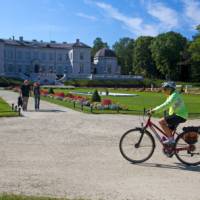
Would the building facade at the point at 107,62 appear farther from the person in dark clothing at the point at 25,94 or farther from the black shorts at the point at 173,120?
the black shorts at the point at 173,120

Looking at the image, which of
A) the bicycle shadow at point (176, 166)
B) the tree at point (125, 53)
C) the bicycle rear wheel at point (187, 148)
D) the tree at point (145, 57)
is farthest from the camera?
the tree at point (125, 53)

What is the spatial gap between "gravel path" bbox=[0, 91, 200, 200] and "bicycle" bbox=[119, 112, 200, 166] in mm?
164

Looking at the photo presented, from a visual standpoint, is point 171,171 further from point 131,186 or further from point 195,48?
point 195,48

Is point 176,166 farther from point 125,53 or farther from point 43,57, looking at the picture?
point 125,53

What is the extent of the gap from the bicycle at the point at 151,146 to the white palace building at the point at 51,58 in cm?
9516

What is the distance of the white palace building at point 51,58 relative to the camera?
105625mm

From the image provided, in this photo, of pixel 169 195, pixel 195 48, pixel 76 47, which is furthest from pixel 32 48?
pixel 169 195

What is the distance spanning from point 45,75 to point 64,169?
83897mm

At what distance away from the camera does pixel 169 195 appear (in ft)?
20.9

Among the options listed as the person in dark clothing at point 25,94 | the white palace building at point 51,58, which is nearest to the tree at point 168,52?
the white palace building at point 51,58

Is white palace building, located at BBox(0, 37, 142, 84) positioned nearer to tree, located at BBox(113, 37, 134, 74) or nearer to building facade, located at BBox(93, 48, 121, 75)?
building facade, located at BBox(93, 48, 121, 75)

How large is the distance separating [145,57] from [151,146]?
9012cm

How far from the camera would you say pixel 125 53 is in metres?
122

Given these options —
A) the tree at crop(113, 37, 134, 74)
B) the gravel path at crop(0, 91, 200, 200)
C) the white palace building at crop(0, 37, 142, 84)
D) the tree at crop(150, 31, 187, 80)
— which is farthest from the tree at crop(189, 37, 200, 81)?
the gravel path at crop(0, 91, 200, 200)
